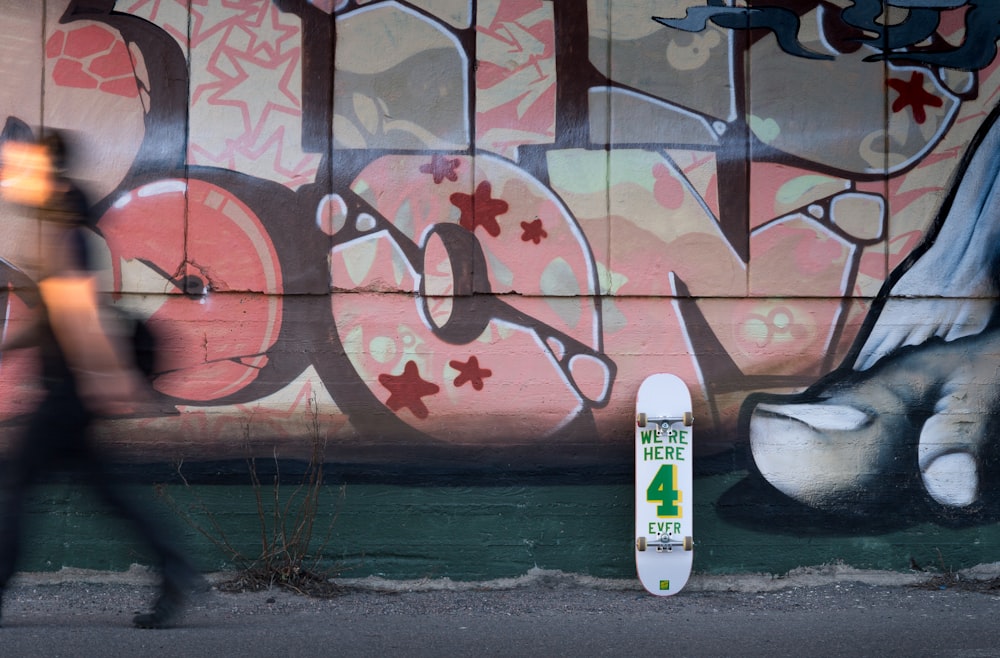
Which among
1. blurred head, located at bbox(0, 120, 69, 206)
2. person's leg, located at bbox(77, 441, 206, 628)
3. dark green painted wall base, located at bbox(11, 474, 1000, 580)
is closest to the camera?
person's leg, located at bbox(77, 441, 206, 628)

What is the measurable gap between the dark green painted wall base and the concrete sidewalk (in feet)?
0.30

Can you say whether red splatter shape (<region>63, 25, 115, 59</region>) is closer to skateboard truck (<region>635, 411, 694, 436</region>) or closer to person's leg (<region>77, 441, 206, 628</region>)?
person's leg (<region>77, 441, 206, 628</region>)

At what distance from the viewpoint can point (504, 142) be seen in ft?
19.3

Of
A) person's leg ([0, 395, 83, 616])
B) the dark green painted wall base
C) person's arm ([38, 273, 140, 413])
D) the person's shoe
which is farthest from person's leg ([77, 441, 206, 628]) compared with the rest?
the dark green painted wall base

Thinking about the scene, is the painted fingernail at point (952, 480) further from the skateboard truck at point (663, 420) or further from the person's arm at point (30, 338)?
the person's arm at point (30, 338)

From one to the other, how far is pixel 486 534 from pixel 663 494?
1.05 m

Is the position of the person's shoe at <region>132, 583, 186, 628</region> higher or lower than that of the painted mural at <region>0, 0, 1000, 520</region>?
lower

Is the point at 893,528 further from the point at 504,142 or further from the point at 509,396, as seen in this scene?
the point at 504,142

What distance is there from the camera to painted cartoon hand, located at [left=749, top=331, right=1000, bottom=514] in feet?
19.5

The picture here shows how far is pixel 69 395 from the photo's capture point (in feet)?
16.3

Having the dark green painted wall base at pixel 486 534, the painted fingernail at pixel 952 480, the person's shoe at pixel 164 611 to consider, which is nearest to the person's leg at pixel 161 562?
the person's shoe at pixel 164 611

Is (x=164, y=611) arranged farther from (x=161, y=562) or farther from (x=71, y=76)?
(x=71, y=76)

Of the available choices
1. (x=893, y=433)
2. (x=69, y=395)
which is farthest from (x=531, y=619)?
(x=69, y=395)

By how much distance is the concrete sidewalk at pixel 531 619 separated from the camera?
15.5ft
